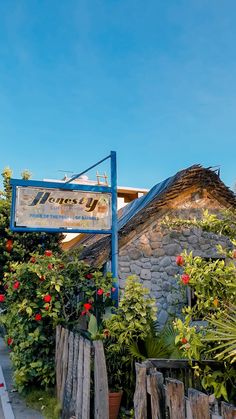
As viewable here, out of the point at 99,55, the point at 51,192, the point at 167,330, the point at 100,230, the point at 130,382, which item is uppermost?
the point at 99,55

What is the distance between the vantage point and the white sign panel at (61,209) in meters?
6.19

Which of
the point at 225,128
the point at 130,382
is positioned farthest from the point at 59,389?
the point at 225,128

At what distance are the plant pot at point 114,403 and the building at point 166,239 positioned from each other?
3.09m

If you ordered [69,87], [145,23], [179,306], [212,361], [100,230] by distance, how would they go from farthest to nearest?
[69,87]
[145,23]
[179,306]
[100,230]
[212,361]

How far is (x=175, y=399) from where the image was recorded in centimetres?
258

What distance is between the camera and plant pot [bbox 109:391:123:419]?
461cm

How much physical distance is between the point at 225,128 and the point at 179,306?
313 inches

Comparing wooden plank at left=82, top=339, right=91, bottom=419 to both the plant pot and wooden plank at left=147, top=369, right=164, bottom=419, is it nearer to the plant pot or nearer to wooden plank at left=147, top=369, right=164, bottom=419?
the plant pot

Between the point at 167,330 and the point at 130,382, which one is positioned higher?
the point at 167,330

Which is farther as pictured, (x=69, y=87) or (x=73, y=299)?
(x=69, y=87)

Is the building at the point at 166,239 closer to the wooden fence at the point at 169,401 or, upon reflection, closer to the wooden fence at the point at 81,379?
the wooden fence at the point at 81,379

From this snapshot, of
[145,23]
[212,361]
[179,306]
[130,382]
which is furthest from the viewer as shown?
[145,23]

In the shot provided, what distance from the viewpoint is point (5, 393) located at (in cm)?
610

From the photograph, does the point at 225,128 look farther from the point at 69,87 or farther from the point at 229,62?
the point at 69,87
